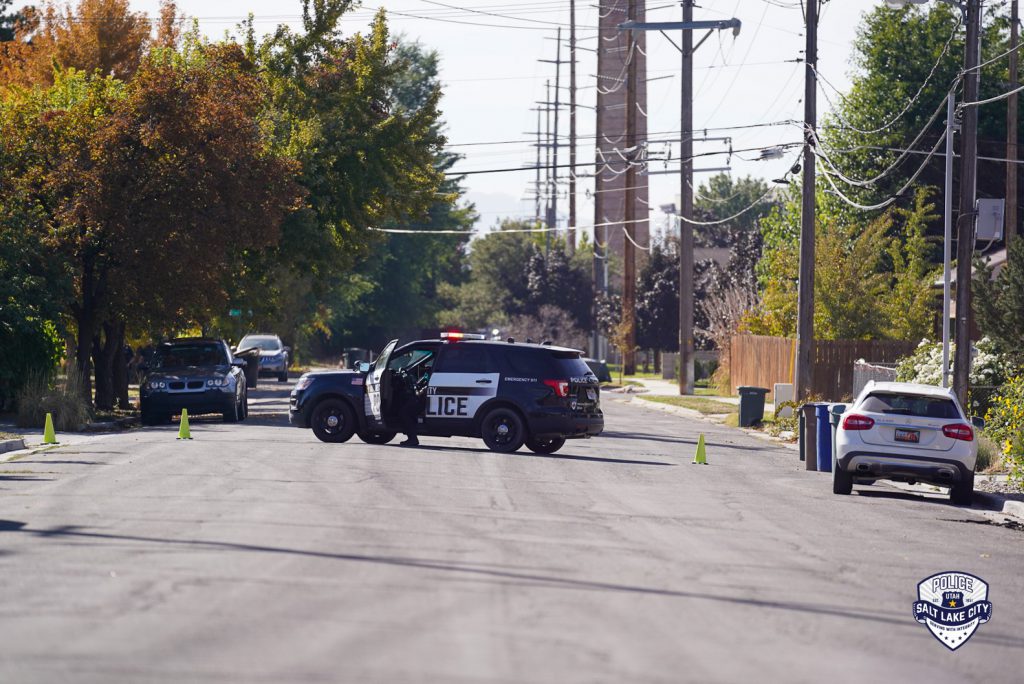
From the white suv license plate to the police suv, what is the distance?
19.1 ft

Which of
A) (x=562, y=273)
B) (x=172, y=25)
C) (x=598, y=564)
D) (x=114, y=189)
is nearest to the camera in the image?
(x=598, y=564)

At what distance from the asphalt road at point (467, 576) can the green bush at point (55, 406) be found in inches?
331

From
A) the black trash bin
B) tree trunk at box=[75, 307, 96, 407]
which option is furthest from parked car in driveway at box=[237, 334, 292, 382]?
the black trash bin

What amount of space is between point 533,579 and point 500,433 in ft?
41.8

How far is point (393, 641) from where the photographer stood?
324 inches

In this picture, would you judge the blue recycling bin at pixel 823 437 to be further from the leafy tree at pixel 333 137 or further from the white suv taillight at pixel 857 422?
the leafy tree at pixel 333 137

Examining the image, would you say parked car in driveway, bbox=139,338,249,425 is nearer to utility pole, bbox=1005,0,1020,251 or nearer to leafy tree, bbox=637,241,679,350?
utility pole, bbox=1005,0,1020,251

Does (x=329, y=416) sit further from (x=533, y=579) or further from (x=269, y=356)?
(x=269, y=356)

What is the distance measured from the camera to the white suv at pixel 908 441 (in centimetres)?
1859

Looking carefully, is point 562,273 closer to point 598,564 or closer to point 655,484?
point 655,484

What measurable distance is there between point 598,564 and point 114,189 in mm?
21494

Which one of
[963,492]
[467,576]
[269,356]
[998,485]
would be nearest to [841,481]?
[963,492]

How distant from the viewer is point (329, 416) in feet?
78.9

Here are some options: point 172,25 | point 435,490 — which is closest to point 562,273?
point 172,25
